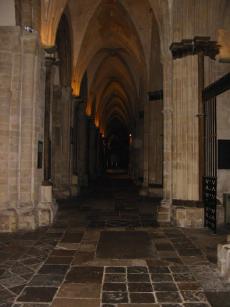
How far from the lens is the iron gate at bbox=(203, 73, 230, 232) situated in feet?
23.8

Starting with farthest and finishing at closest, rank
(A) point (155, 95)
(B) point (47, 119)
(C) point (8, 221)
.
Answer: (A) point (155, 95) < (B) point (47, 119) < (C) point (8, 221)

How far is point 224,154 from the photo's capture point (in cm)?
816

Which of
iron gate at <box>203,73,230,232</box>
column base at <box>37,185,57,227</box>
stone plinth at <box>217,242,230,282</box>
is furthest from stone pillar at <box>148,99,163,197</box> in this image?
stone plinth at <box>217,242,230,282</box>

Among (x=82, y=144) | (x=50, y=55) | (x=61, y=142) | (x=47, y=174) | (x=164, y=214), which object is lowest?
(x=164, y=214)

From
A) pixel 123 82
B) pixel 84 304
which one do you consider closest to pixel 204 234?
pixel 84 304

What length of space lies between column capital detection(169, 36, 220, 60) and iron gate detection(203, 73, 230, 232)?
3.79 feet

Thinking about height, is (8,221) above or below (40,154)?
below

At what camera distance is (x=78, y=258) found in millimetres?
5246

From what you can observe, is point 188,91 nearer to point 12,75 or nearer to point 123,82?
point 12,75

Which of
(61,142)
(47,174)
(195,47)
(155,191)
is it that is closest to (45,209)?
(47,174)

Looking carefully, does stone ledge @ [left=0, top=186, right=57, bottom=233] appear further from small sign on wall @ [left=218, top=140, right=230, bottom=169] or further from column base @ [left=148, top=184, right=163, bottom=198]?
column base @ [left=148, top=184, right=163, bottom=198]

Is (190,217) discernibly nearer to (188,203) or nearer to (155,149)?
(188,203)

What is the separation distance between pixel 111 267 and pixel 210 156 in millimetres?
4528

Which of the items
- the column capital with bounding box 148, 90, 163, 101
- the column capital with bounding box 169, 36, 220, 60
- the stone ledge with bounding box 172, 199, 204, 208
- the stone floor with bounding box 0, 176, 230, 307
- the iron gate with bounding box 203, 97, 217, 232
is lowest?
the stone floor with bounding box 0, 176, 230, 307
